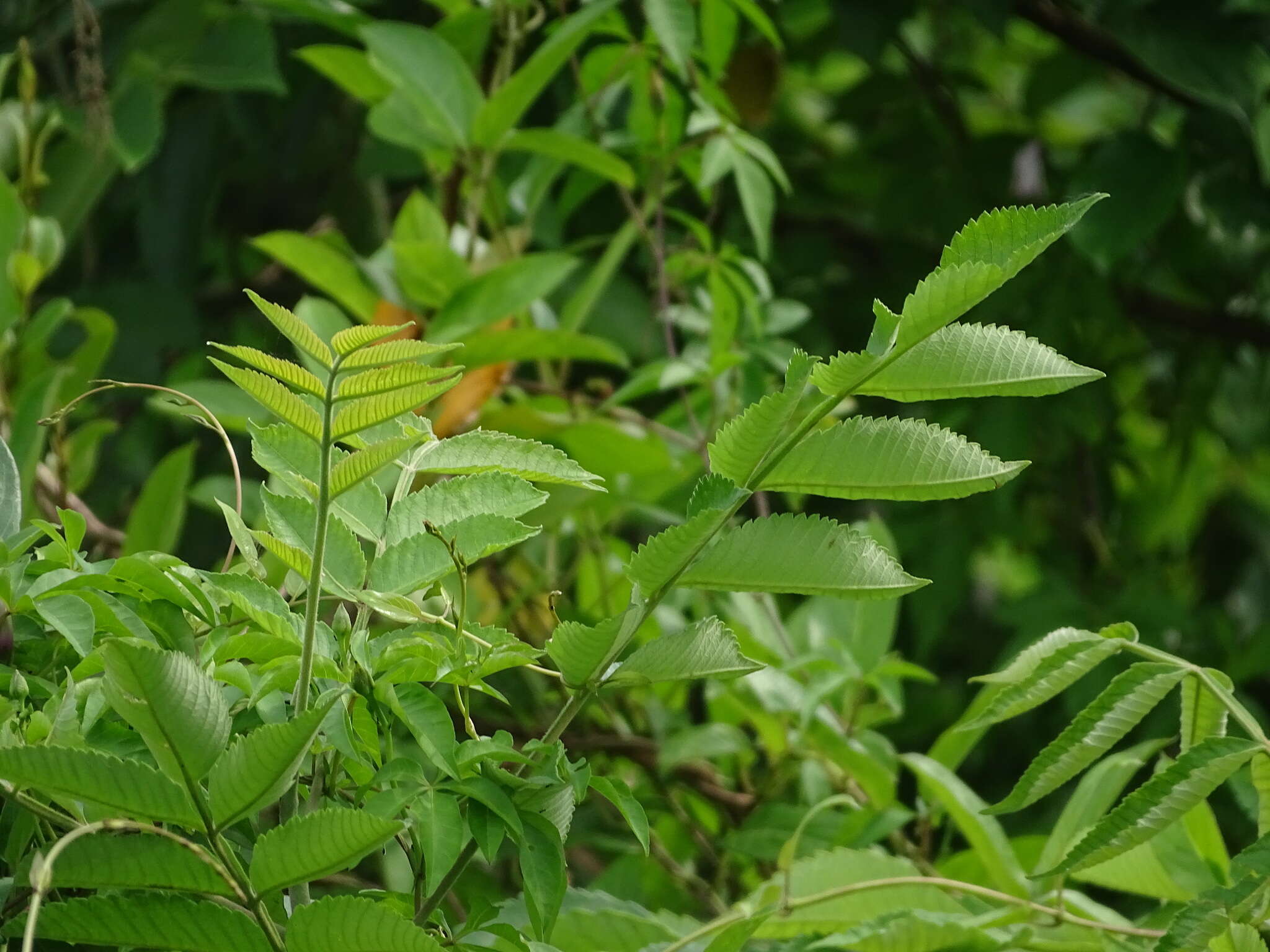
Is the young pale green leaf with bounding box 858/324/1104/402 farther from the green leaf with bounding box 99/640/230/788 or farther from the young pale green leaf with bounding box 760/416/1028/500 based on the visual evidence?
the green leaf with bounding box 99/640/230/788

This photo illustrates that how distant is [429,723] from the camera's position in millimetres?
331

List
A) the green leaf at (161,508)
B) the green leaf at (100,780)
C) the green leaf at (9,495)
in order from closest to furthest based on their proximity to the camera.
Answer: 1. the green leaf at (100,780)
2. the green leaf at (9,495)
3. the green leaf at (161,508)

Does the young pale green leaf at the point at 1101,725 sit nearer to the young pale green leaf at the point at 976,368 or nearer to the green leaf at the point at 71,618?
the young pale green leaf at the point at 976,368

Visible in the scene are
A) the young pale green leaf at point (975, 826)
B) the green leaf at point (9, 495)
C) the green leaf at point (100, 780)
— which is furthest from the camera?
the young pale green leaf at point (975, 826)

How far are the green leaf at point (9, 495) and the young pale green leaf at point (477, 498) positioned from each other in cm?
12

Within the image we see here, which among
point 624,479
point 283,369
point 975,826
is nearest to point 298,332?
point 283,369

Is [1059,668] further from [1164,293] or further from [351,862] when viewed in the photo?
[1164,293]

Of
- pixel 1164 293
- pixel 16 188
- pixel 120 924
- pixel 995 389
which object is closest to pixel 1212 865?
pixel 995 389

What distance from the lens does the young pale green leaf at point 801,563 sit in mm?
325

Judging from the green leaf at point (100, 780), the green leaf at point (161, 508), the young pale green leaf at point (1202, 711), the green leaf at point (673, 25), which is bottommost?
the green leaf at point (161, 508)

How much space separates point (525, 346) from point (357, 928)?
1.61 feet

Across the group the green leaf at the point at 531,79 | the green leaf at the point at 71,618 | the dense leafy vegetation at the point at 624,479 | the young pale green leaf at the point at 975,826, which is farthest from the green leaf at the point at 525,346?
the green leaf at the point at 71,618

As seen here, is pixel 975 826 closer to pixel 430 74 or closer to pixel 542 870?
pixel 542 870

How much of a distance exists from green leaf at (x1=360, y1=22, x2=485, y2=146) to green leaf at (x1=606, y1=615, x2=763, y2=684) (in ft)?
1.74
